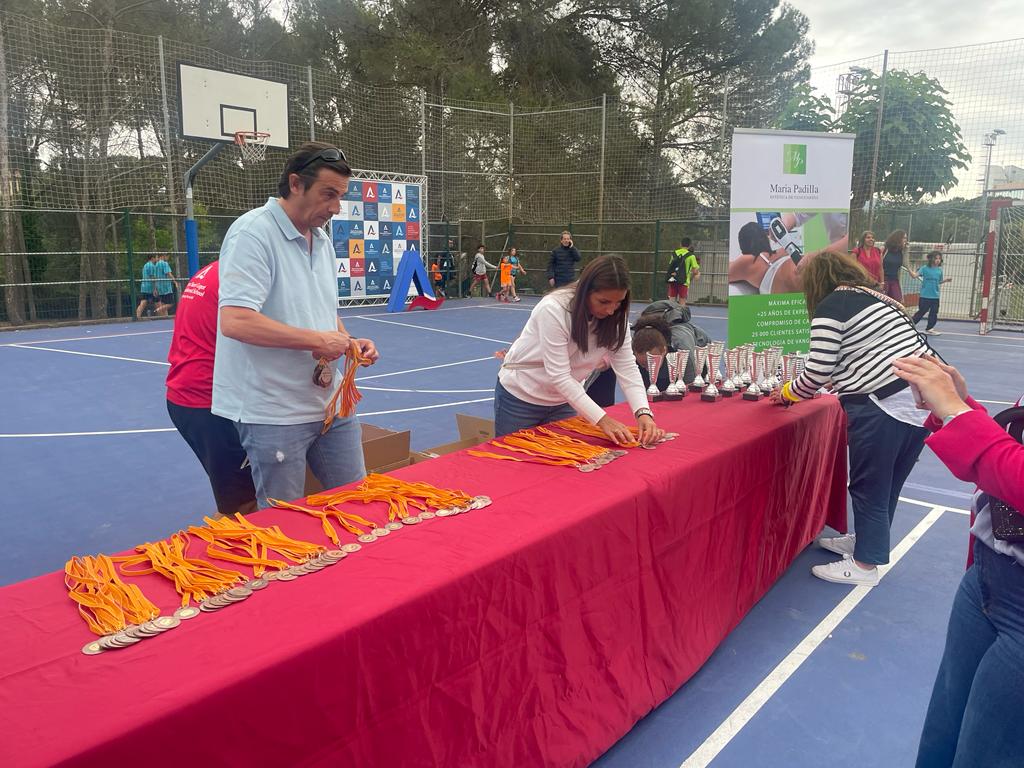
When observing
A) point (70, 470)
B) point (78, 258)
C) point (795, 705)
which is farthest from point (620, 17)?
point (795, 705)

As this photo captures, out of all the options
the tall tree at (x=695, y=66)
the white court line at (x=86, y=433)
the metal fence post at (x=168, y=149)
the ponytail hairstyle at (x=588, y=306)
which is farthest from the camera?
the tall tree at (x=695, y=66)

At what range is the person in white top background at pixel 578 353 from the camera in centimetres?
254

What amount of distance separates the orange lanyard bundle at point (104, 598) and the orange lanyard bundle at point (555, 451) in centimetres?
121

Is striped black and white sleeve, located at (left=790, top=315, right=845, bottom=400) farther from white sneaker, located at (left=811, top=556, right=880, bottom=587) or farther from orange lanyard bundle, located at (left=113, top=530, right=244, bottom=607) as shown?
orange lanyard bundle, located at (left=113, top=530, right=244, bottom=607)

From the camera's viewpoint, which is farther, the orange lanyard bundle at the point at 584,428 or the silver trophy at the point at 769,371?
the silver trophy at the point at 769,371

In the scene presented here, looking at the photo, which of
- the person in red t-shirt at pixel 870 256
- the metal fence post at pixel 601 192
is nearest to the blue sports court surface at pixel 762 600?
the person in red t-shirt at pixel 870 256

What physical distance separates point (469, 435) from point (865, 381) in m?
2.17

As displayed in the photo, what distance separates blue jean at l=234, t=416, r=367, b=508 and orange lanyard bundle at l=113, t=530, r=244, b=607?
1.75 ft

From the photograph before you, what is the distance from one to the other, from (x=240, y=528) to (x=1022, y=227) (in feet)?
50.2

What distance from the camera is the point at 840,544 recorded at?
3525 mm

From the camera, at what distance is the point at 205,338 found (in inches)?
104

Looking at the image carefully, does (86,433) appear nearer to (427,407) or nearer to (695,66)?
(427,407)

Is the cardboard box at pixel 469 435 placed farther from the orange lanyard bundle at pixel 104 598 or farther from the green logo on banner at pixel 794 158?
the green logo on banner at pixel 794 158

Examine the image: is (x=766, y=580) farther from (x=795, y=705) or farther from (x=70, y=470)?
(x=70, y=470)
